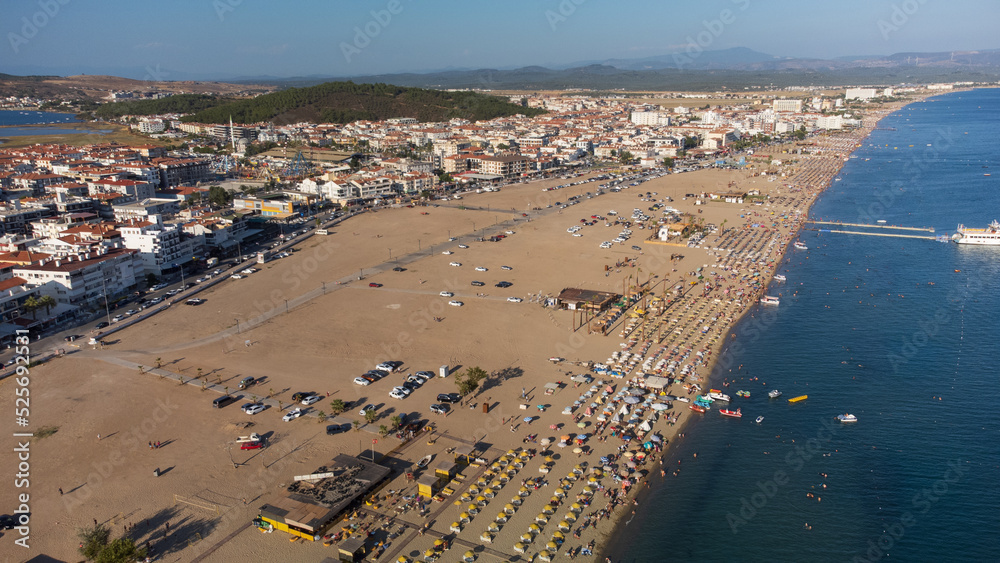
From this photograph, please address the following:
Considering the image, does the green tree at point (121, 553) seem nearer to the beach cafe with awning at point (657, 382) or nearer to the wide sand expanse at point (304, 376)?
the wide sand expanse at point (304, 376)

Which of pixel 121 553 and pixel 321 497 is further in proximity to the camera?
pixel 321 497

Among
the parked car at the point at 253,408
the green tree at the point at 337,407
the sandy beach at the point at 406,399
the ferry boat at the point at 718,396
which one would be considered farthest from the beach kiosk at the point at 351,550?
the ferry boat at the point at 718,396

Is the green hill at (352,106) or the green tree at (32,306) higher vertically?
the green hill at (352,106)

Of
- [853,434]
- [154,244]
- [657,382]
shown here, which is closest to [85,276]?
[154,244]

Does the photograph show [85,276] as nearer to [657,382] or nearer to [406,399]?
[406,399]

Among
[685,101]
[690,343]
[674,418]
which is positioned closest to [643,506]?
[674,418]

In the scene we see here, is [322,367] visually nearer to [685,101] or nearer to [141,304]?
[141,304]
